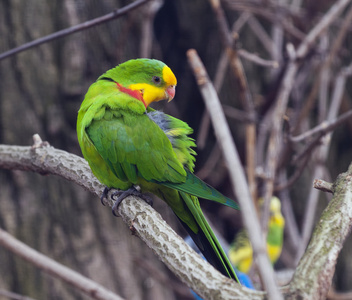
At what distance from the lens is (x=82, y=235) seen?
7.66 ft

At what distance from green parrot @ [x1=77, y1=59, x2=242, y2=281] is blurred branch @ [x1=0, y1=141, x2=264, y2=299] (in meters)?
0.06

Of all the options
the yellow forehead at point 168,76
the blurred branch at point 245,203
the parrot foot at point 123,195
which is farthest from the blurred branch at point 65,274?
the blurred branch at point 245,203

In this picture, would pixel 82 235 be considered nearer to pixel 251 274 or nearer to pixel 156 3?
pixel 251 274

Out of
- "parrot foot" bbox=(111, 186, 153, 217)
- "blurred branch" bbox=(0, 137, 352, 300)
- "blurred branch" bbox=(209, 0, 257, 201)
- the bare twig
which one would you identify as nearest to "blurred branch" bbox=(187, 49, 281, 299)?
"blurred branch" bbox=(0, 137, 352, 300)

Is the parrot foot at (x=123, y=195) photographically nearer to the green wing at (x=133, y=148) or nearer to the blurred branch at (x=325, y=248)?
the green wing at (x=133, y=148)

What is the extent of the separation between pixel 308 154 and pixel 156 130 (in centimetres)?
77

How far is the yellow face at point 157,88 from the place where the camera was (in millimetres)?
1631

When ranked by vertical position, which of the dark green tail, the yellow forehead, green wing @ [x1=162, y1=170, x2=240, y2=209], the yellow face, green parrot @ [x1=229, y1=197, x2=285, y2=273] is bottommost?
the dark green tail

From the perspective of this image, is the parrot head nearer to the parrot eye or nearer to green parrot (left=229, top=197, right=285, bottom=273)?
the parrot eye

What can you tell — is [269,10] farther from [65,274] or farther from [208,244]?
[65,274]

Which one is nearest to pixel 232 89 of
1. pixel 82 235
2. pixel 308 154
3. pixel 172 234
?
pixel 308 154

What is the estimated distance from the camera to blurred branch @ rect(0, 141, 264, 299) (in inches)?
33.1

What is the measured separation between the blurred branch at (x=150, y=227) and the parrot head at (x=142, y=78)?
320mm

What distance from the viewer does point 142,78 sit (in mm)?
1631
